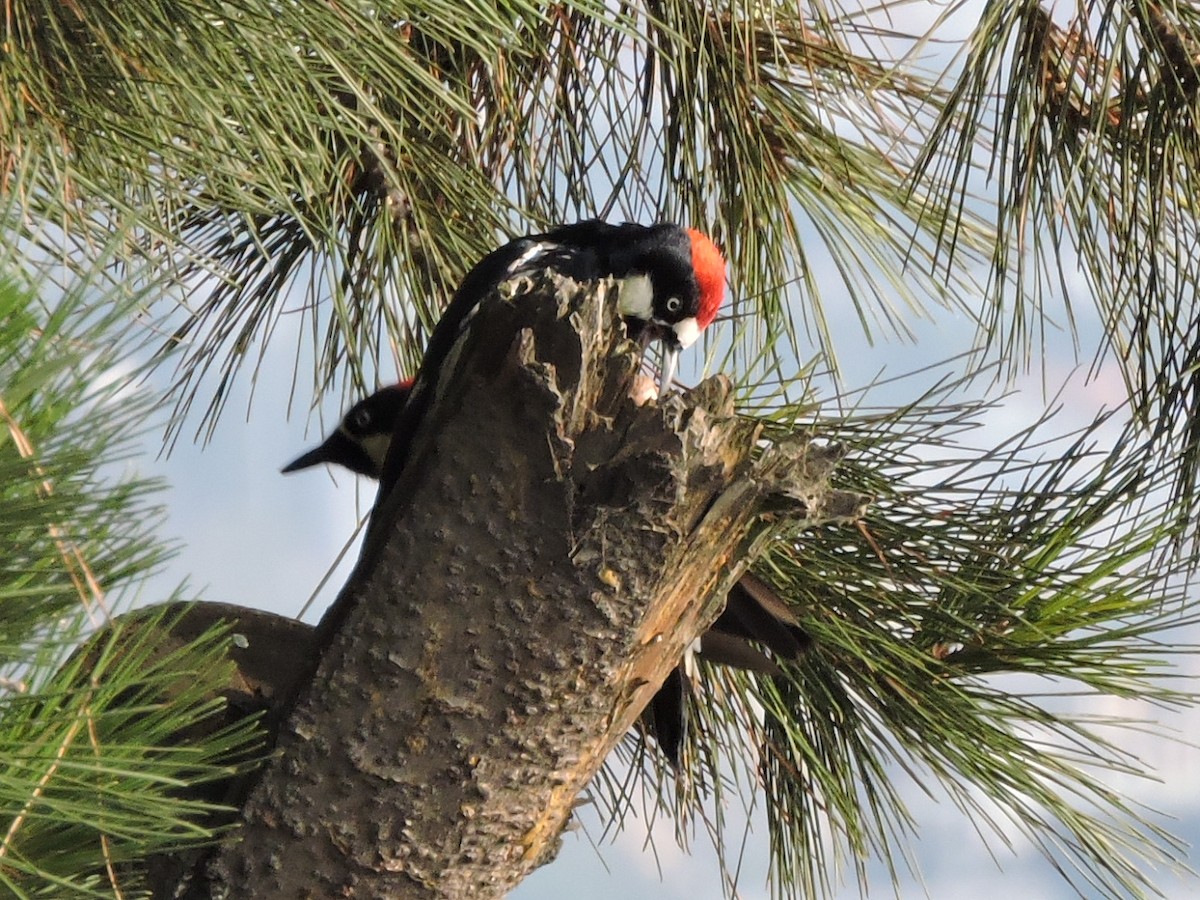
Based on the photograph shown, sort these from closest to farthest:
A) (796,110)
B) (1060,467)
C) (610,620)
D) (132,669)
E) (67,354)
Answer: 1. (67,354)
2. (132,669)
3. (610,620)
4. (1060,467)
5. (796,110)

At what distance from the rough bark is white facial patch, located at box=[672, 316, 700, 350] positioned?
28.3 inches

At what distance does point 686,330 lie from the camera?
166 centimetres

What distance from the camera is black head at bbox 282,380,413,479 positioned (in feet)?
5.46

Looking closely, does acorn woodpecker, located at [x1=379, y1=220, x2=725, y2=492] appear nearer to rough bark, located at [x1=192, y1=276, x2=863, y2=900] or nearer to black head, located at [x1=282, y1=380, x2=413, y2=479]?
black head, located at [x1=282, y1=380, x2=413, y2=479]

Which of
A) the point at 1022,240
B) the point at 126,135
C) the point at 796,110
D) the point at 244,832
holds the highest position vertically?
the point at 796,110

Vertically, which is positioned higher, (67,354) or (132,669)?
(67,354)

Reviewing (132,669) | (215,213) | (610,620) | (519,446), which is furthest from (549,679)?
(215,213)

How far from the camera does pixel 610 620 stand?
0.92 metres

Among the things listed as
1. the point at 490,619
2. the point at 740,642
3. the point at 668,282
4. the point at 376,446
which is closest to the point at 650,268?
the point at 668,282

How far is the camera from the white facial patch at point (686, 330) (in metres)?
1.66

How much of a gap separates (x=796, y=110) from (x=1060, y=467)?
0.63 metres

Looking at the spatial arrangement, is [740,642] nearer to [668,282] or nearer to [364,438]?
[668,282]

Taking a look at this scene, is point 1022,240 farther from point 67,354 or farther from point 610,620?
point 67,354

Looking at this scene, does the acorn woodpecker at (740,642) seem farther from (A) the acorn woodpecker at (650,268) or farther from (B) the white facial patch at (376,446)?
(B) the white facial patch at (376,446)
